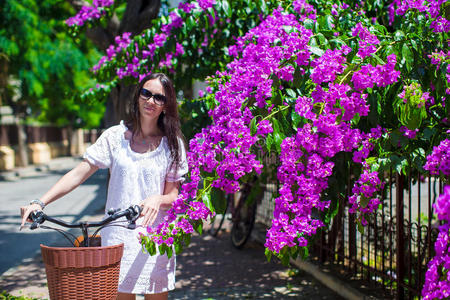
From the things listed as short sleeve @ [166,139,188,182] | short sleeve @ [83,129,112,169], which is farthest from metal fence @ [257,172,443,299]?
short sleeve @ [83,129,112,169]

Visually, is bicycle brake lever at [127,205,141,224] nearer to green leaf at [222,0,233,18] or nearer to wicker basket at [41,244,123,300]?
wicker basket at [41,244,123,300]

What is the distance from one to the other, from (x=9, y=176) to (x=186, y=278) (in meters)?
18.9

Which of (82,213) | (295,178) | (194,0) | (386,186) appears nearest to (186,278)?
(386,186)

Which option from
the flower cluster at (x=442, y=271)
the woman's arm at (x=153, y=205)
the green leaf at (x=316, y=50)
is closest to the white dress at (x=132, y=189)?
the woman's arm at (x=153, y=205)

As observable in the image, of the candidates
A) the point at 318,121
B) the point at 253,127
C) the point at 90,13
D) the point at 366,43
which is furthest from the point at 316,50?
the point at 90,13

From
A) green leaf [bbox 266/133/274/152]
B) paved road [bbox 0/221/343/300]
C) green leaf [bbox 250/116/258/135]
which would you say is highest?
green leaf [bbox 250/116/258/135]

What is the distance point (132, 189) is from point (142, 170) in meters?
0.13

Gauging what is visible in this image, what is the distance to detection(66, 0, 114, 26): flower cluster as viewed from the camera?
638 centimetres

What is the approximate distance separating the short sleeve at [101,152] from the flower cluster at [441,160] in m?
1.91

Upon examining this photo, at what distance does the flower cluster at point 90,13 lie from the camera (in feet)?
20.9

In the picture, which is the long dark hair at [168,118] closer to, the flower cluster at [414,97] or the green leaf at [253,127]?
the green leaf at [253,127]

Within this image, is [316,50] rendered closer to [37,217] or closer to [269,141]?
[269,141]

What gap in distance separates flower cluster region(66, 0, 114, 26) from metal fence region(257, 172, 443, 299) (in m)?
3.71

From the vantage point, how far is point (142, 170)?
3.34m
